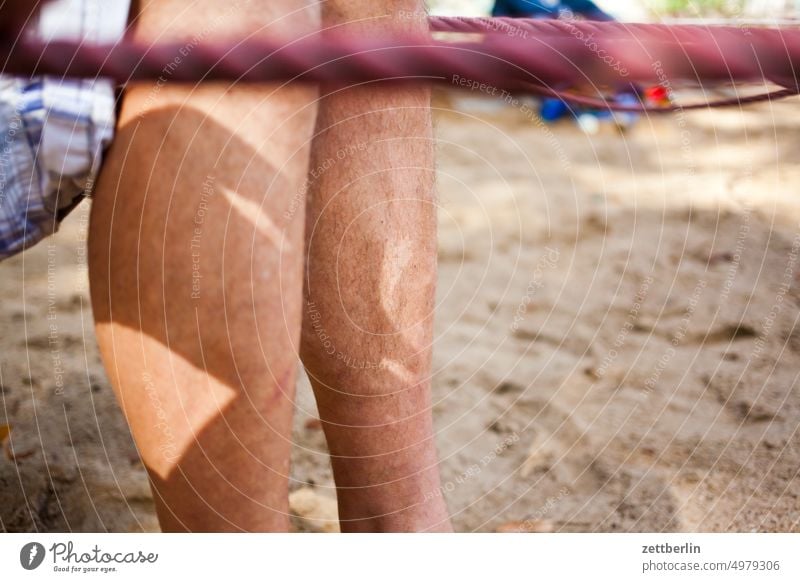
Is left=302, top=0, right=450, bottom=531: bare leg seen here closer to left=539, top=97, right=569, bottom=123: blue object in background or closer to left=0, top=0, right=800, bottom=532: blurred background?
left=0, top=0, right=800, bottom=532: blurred background

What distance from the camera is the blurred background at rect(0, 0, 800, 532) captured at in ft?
2.44

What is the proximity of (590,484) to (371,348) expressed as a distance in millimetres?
306

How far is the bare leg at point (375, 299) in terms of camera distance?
1.88 ft

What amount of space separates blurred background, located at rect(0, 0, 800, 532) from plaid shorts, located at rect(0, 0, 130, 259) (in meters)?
0.32

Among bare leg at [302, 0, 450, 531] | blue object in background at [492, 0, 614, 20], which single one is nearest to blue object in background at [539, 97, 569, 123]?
blue object in background at [492, 0, 614, 20]

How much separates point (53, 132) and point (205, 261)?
0.45ft

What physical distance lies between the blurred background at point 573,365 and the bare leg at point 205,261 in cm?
28

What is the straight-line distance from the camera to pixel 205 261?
0.44m

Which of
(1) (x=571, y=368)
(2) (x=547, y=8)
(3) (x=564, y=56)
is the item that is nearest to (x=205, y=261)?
(3) (x=564, y=56)

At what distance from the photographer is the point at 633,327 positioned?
3.47 ft

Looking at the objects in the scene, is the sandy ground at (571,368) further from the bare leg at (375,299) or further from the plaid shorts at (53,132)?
the plaid shorts at (53,132)

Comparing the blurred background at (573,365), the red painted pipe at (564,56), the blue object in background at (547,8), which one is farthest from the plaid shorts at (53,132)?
the blue object in background at (547,8)

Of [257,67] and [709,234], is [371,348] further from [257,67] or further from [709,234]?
[709,234]
